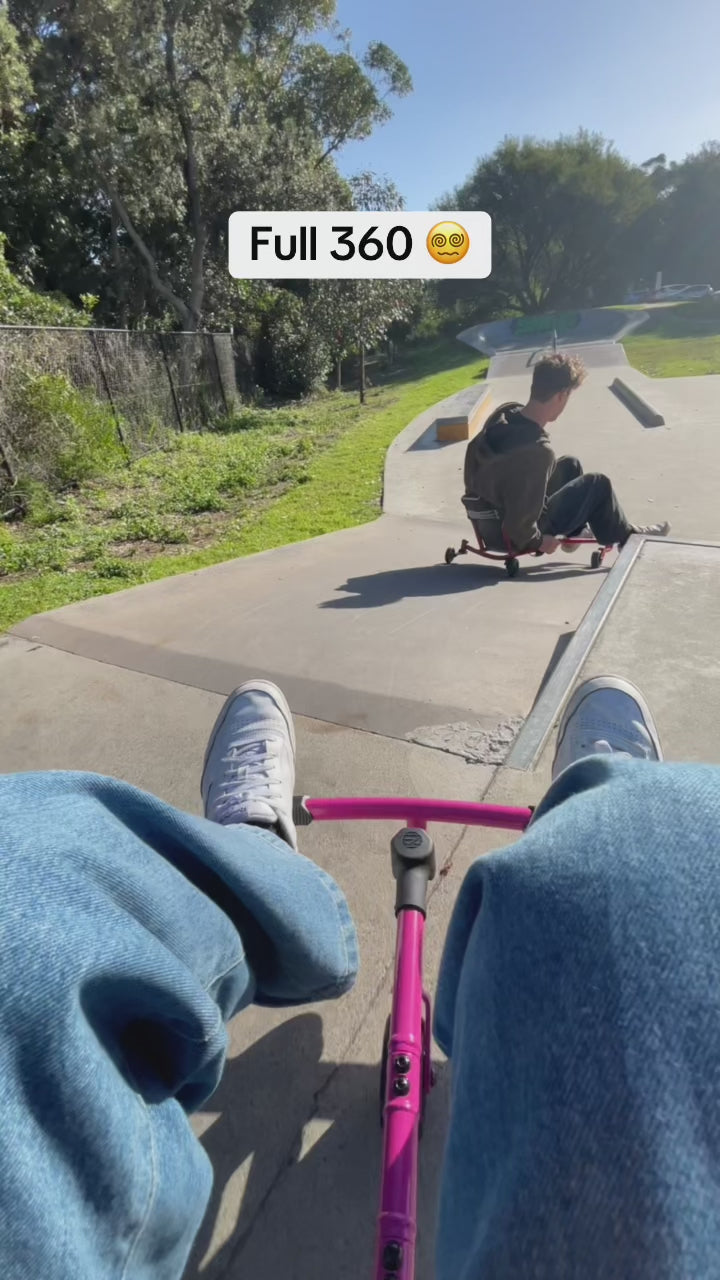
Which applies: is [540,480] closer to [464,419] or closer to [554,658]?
[554,658]

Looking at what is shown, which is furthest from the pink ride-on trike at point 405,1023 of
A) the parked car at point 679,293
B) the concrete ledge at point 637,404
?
the parked car at point 679,293

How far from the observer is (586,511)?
4926mm

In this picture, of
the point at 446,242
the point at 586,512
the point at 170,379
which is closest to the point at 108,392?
the point at 170,379

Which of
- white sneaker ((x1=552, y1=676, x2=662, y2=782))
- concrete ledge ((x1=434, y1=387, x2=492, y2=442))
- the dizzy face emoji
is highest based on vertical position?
the dizzy face emoji

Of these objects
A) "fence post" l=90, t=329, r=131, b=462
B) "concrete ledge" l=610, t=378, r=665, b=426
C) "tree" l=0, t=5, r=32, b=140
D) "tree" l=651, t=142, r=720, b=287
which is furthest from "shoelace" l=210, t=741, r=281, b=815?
"tree" l=651, t=142, r=720, b=287

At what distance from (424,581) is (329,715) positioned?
2.13 m

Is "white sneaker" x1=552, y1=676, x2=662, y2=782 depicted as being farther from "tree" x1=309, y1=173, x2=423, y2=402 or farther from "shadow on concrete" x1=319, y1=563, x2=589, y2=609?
"tree" x1=309, y1=173, x2=423, y2=402

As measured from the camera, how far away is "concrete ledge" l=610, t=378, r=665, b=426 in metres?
10.3

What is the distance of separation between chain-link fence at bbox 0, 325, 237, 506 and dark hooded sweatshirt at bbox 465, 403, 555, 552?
5.36m

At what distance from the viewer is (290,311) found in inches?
870

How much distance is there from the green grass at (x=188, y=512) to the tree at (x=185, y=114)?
867cm

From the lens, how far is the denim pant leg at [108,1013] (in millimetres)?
729

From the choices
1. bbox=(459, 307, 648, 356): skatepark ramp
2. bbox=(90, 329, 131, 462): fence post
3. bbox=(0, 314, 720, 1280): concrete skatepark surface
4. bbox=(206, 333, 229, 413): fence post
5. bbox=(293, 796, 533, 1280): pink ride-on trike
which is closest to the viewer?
bbox=(293, 796, 533, 1280): pink ride-on trike

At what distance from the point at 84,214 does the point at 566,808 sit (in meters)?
24.5
